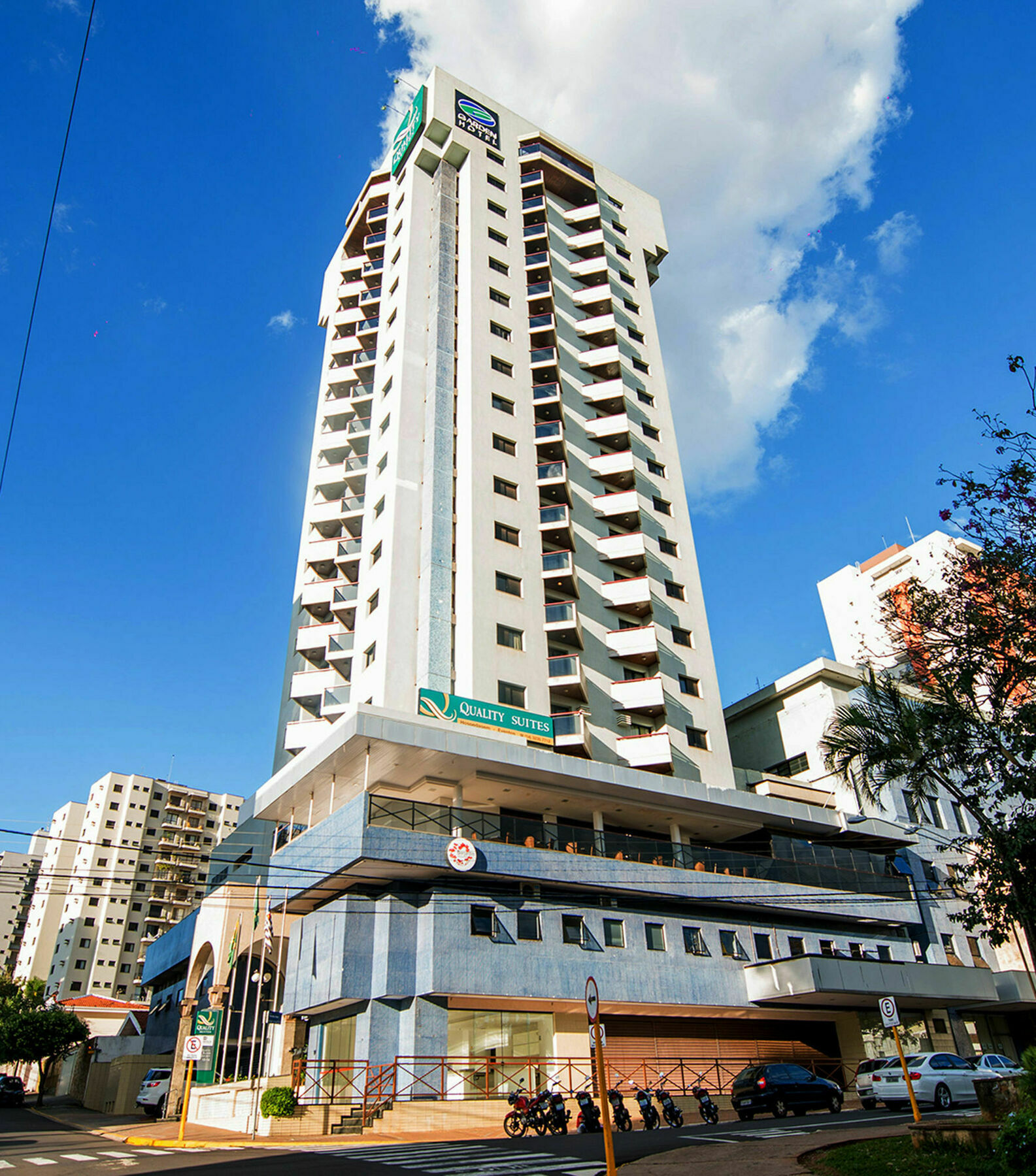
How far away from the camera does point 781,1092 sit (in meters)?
24.6

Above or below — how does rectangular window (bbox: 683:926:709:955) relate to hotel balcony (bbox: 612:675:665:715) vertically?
below

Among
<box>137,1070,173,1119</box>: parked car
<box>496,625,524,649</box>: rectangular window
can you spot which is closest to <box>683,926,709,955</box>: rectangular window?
<box>496,625,524,649</box>: rectangular window

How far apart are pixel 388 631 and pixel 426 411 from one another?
1280 cm

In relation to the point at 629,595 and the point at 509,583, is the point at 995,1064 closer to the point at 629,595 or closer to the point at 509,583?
the point at 629,595

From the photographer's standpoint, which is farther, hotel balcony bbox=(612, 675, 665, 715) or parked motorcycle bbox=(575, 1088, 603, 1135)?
hotel balcony bbox=(612, 675, 665, 715)

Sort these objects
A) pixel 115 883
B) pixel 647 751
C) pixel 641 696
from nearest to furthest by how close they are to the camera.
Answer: pixel 647 751, pixel 641 696, pixel 115 883

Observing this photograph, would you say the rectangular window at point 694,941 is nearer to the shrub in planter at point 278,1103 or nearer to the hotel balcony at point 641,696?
the hotel balcony at point 641,696

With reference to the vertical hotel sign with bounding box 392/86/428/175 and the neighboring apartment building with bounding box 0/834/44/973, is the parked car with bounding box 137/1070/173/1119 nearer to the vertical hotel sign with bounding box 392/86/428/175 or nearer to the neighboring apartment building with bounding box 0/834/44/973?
the vertical hotel sign with bounding box 392/86/428/175

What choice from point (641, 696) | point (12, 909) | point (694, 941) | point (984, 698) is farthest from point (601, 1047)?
point (12, 909)

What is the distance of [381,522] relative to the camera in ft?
139

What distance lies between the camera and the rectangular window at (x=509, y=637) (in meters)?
38.2

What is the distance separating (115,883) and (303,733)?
72989 millimetres

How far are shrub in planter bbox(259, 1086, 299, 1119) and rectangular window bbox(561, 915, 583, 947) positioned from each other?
10.6 m

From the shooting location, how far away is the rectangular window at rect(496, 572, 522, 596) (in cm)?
3981
